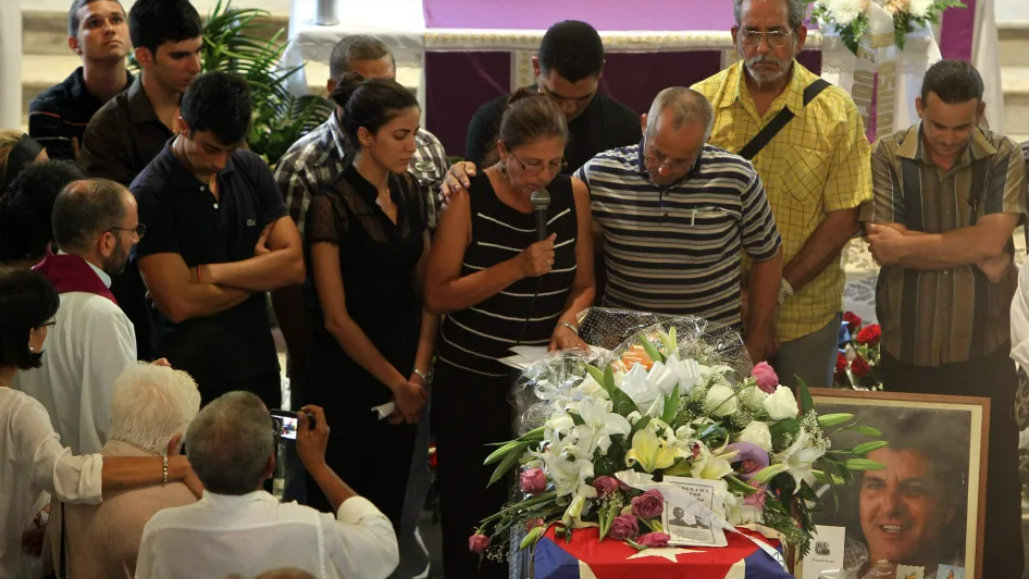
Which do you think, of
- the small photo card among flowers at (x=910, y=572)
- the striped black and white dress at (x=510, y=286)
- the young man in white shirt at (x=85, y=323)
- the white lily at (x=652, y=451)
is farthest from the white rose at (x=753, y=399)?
the young man in white shirt at (x=85, y=323)

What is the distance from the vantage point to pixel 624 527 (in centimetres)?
294

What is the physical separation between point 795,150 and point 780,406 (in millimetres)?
1605

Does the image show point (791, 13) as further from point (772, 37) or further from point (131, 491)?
point (131, 491)

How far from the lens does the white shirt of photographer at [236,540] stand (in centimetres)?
294

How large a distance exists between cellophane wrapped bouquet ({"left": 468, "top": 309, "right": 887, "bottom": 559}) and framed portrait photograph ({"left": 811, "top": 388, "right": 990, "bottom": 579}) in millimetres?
794

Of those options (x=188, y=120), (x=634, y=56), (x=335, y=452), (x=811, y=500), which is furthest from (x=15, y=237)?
(x=634, y=56)

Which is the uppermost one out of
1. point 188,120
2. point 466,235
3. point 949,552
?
point 188,120

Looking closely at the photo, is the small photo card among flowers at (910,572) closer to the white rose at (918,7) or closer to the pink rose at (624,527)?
the pink rose at (624,527)

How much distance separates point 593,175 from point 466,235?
1.44 feet

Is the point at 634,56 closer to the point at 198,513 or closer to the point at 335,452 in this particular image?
the point at 335,452

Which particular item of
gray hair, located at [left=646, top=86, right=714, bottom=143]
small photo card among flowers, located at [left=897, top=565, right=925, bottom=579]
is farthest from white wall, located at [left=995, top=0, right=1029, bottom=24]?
small photo card among flowers, located at [left=897, top=565, right=925, bottom=579]

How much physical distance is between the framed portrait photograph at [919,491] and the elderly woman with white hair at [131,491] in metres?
1.87

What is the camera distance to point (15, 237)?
3973mm

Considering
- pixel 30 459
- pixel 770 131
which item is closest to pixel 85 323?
pixel 30 459
